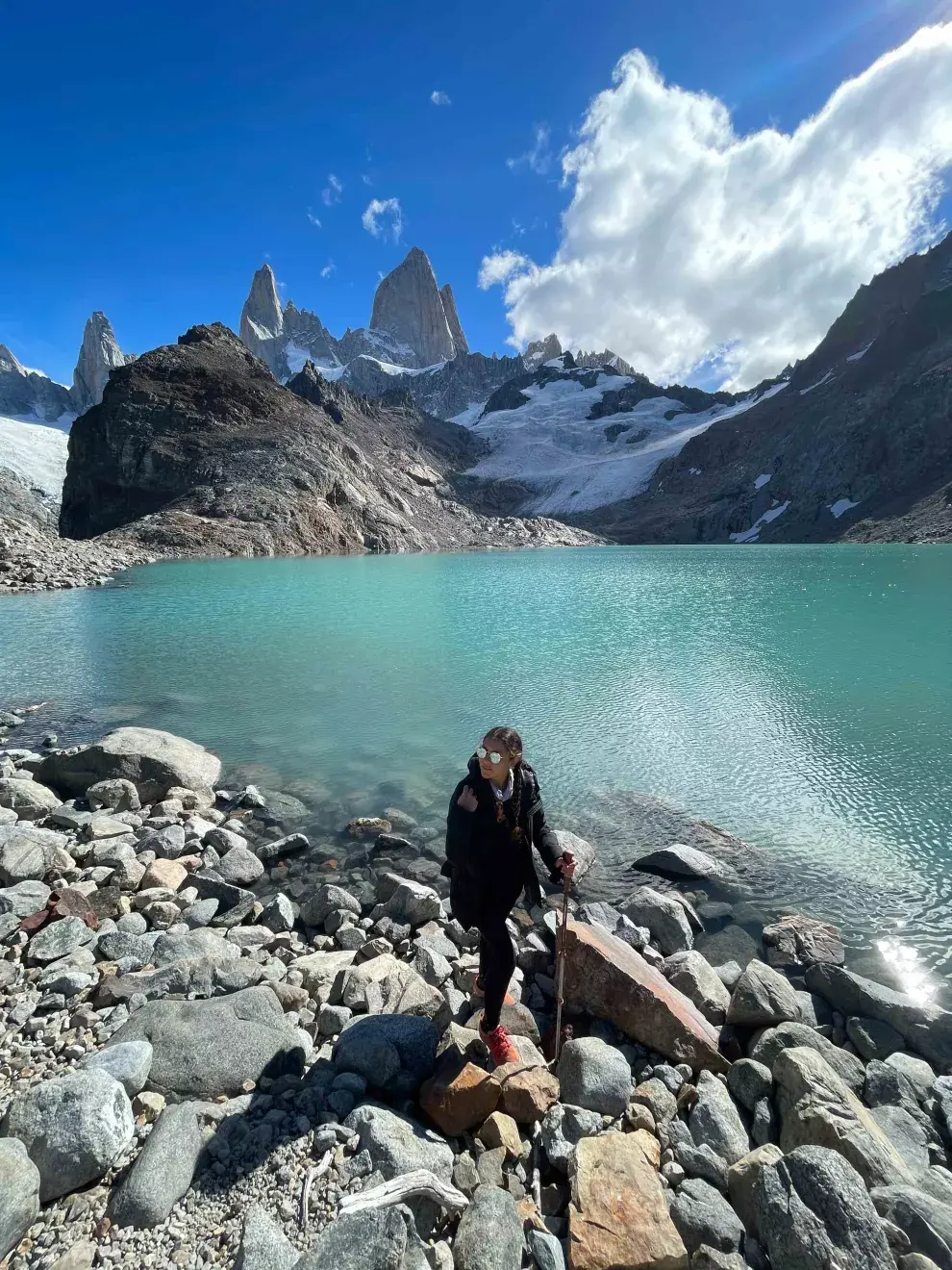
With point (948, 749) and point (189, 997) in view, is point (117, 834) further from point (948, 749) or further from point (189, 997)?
point (948, 749)

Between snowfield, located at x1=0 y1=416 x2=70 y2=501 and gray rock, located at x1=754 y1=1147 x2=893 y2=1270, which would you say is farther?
snowfield, located at x1=0 y1=416 x2=70 y2=501

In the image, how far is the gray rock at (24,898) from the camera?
523cm

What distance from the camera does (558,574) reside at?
52.5 meters

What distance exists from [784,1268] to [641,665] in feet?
51.0

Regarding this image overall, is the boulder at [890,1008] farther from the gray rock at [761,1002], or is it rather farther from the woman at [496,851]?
the woman at [496,851]

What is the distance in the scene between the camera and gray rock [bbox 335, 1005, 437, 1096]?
12.3 ft

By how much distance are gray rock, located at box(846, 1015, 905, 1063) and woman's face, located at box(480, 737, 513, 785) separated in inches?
149

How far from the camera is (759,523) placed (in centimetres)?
11675

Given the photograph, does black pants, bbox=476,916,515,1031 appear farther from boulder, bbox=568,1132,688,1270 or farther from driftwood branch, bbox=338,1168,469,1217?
driftwood branch, bbox=338,1168,469,1217

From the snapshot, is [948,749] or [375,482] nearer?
[948,749]

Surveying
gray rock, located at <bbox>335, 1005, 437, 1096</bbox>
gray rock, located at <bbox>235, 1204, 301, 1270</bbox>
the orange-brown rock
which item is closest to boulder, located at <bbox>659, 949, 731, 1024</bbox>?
the orange-brown rock

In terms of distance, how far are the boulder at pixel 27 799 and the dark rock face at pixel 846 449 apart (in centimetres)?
9924

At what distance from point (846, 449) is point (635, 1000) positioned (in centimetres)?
13008

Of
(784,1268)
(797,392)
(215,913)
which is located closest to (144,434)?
(215,913)
